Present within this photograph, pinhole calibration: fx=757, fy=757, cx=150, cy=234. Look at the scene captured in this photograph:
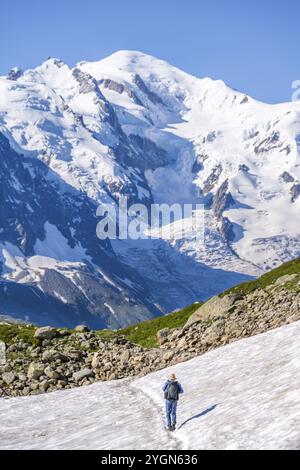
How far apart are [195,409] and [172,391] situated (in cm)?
241

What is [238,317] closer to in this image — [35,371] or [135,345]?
[135,345]

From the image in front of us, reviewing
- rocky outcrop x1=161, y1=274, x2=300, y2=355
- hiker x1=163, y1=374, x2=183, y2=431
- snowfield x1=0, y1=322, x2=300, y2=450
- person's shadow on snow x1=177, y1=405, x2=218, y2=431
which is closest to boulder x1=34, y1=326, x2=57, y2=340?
rocky outcrop x1=161, y1=274, x2=300, y2=355

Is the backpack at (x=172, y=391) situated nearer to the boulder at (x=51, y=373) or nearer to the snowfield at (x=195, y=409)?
the snowfield at (x=195, y=409)

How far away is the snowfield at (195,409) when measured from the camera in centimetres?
3095

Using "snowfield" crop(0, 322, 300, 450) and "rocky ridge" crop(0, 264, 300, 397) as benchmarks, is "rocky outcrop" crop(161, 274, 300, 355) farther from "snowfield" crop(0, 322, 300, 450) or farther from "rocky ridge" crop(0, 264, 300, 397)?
"snowfield" crop(0, 322, 300, 450)

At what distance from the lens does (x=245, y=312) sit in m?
57.3

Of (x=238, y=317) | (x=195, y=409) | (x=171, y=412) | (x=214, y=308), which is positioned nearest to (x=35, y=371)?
(x=238, y=317)

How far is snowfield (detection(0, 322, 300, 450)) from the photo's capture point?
102 feet

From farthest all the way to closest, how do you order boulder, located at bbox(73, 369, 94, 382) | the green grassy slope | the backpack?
the green grassy slope
boulder, located at bbox(73, 369, 94, 382)
the backpack

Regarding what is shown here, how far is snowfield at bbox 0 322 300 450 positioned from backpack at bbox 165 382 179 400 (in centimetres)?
128

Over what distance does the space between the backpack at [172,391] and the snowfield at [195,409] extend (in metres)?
1.28

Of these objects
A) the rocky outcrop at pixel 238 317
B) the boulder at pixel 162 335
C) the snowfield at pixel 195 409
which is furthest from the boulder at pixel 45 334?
the snowfield at pixel 195 409

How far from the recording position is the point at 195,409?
120 feet
